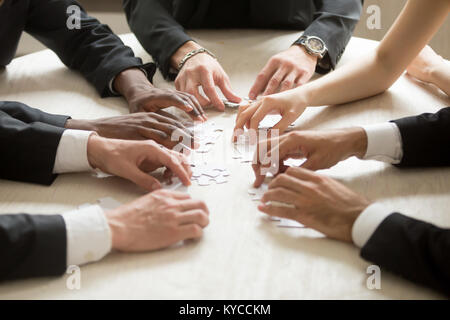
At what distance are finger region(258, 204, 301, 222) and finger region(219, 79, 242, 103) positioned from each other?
26.5 inches

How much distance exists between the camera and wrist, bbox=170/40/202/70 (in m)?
2.20

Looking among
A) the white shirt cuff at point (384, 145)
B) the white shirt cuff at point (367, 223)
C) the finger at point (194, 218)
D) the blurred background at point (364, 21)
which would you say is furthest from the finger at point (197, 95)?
the blurred background at point (364, 21)

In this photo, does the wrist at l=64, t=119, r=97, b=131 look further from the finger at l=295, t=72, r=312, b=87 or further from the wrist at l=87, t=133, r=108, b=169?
the finger at l=295, t=72, r=312, b=87

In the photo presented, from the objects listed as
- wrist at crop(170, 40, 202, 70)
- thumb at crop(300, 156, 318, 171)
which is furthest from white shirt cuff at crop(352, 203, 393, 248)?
wrist at crop(170, 40, 202, 70)

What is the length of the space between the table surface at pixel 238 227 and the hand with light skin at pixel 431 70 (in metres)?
0.03

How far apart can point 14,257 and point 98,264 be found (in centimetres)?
17

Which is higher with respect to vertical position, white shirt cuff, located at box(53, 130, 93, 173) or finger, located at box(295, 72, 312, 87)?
finger, located at box(295, 72, 312, 87)

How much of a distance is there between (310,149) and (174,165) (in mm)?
374

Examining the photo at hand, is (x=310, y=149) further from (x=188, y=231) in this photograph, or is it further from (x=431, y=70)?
(x=431, y=70)

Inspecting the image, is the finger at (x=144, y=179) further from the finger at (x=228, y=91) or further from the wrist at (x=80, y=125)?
the finger at (x=228, y=91)

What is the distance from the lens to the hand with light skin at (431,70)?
6.53 feet

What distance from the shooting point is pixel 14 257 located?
4.02 feet

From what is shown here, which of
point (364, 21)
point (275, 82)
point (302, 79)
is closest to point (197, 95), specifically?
point (275, 82)
